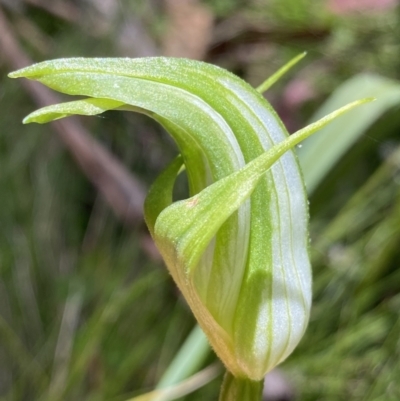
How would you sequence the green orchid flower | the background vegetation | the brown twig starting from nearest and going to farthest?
1. the green orchid flower
2. the background vegetation
3. the brown twig

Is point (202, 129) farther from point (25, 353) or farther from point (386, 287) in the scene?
point (25, 353)

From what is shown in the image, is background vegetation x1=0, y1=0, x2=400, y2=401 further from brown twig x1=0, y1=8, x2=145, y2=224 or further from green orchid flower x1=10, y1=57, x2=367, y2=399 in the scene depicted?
green orchid flower x1=10, y1=57, x2=367, y2=399

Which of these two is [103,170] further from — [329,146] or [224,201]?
[224,201]

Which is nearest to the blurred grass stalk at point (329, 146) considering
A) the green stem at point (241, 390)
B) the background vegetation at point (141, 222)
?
the background vegetation at point (141, 222)

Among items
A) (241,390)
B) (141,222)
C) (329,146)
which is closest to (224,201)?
(241,390)

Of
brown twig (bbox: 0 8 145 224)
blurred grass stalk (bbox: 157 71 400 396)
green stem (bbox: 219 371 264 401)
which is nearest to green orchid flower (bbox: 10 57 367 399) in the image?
green stem (bbox: 219 371 264 401)

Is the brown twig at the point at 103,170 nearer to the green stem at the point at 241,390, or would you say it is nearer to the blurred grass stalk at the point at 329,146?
the blurred grass stalk at the point at 329,146
